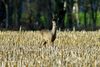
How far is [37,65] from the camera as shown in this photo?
236 inches

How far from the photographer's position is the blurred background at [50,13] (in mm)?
38044

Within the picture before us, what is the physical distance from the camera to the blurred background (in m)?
38.0

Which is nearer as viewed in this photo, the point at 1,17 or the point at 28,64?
the point at 28,64

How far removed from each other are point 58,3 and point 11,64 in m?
32.5

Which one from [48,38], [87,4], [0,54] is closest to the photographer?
[0,54]

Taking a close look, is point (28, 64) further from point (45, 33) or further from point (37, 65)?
point (45, 33)

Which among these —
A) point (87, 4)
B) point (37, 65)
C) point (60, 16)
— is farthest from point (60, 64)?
point (87, 4)

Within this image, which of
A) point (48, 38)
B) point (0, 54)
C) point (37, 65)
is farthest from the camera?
point (48, 38)

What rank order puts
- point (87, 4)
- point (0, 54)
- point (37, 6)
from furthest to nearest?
point (37, 6), point (87, 4), point (0, 54)

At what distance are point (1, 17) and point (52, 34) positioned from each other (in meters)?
33.1

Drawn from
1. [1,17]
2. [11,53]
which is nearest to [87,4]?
[1,17]

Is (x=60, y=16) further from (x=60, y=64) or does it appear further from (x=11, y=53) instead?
(x=60, y=64)

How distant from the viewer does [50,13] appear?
4812cm

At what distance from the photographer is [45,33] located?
12.8 metres
